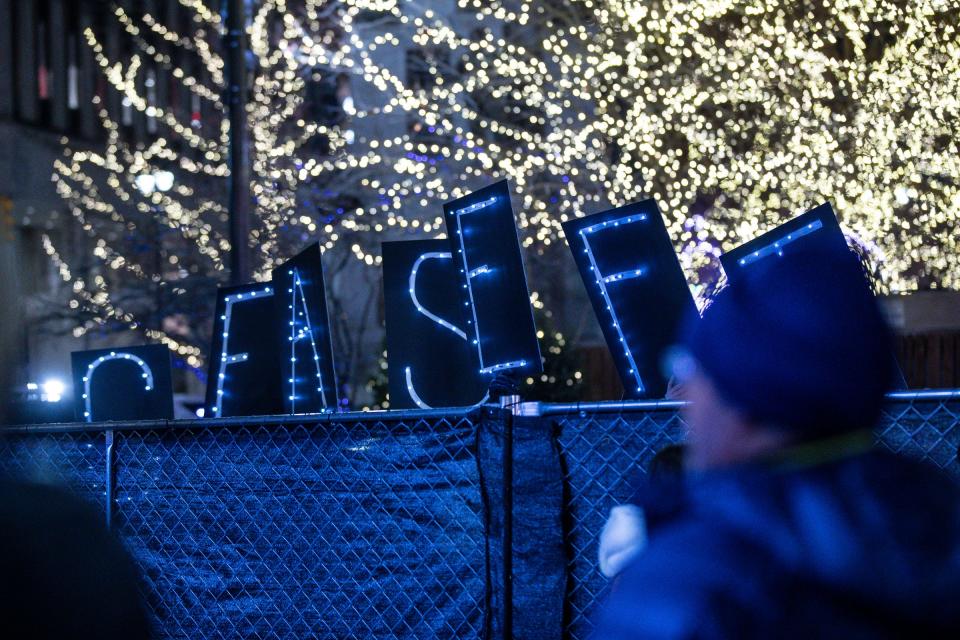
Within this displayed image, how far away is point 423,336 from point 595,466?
1668mm

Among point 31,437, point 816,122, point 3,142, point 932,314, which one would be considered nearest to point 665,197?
point 816,122

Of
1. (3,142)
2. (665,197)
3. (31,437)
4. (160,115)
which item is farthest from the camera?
(3,142)

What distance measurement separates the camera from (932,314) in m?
16.3

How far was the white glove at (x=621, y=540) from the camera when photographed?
2.95 meters

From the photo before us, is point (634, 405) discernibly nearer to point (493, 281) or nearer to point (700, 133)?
point (493, 281)

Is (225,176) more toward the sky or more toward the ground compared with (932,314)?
more toward the sky

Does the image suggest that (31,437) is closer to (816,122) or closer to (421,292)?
(421,292)

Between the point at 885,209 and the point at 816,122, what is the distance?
1203mm

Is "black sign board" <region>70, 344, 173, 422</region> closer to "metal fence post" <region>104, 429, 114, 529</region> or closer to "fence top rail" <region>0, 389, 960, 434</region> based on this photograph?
"fence top rail" <region>0, 389, 960, 434</region>

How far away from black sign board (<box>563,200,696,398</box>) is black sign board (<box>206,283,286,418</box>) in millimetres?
1751

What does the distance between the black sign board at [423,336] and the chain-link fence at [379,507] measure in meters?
1.04

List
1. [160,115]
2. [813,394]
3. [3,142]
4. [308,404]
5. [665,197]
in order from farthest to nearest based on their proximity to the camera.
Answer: [3,142] → [160,115] → [665,197] → [308,404] → [813,394]

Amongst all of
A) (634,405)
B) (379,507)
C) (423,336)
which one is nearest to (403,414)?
(379,507)

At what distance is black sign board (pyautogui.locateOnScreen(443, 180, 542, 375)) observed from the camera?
443cm
